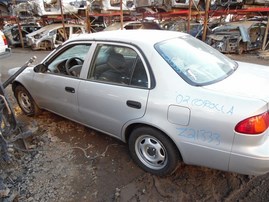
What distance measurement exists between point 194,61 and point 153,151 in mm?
1088

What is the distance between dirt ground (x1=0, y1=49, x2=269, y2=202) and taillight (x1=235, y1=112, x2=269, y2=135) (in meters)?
0.84

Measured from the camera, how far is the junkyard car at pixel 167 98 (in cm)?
208

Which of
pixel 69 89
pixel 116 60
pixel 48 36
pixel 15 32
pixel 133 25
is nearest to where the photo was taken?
pixel 116 60

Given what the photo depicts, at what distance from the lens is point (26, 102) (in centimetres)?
436

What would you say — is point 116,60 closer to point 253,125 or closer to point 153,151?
point 153,151

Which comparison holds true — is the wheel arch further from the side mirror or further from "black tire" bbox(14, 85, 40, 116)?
"black tire" bbox(14, 85, 40, 116)

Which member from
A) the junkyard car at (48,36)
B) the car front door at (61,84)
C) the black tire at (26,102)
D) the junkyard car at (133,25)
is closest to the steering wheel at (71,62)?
the car front door at (61,84)

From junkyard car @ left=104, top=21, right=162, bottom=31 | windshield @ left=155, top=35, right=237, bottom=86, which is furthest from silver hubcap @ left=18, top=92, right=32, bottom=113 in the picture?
junkyard car @ left=104, top=21, right=162, bottom=31

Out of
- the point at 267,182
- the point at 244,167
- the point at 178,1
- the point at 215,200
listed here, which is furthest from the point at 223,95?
the point at 178,1

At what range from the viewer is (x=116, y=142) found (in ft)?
11.5

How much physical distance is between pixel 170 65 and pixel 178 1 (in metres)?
9.86

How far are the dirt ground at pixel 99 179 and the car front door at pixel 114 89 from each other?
0.40m

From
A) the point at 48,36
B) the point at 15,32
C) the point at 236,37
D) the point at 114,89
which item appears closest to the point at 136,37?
the point at 114,89

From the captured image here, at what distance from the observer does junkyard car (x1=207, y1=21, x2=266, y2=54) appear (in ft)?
32.4
